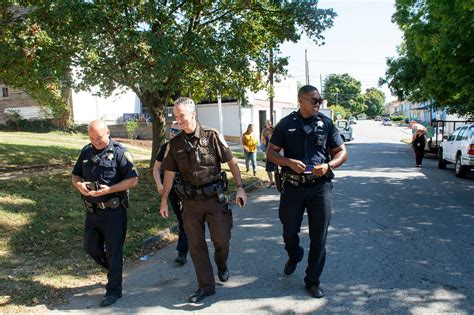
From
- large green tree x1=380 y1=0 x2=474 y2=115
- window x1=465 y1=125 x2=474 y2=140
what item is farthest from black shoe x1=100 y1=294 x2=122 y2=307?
window x1=465 y1=125 x2=474 y2=140

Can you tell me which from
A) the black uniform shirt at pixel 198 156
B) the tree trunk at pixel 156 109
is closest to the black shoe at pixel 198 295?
the black uniform shirt at pixel 198 156

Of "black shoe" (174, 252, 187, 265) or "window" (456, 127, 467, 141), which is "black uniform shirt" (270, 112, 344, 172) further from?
"window" (456, 127, 467, 141)

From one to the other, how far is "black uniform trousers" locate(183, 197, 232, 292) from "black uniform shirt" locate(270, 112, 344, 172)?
80 centimetres

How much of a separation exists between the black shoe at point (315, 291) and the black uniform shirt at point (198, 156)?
1.41m

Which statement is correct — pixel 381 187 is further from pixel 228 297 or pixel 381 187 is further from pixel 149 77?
pixel 228 297

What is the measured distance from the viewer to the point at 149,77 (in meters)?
8.13

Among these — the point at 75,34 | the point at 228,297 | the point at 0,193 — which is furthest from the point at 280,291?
the point at 75,34

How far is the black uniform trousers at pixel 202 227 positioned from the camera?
4.20m

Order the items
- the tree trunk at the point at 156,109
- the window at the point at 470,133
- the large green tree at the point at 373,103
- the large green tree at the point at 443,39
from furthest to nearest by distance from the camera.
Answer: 1. the large green tree at the point at 373,103
2. the window at the point at 470,133
3. the tree trunk at the point at 156,109
4. the large green tree at the point at 443,39

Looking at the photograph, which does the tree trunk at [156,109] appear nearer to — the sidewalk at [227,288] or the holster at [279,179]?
the sidewalk at [227,288]

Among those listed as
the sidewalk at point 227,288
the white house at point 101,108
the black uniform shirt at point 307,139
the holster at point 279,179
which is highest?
the white house at point 101,108

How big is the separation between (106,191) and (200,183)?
0.89 meters

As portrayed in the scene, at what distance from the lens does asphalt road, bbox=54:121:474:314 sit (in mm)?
4062

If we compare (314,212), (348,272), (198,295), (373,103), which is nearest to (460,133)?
(348,272)
